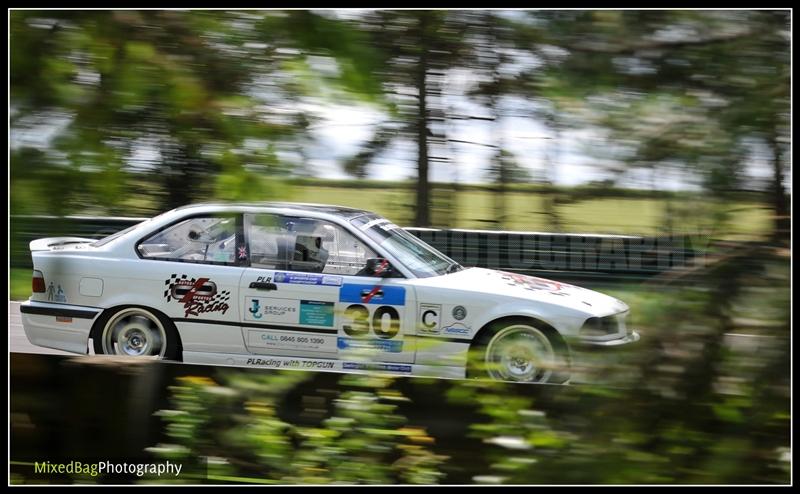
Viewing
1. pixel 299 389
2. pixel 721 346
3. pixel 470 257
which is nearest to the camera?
pixel 721 346

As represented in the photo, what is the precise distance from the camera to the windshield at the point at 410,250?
5031 millimetres

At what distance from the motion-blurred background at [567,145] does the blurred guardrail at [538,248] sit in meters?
0.05

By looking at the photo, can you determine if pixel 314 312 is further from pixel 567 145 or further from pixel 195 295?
pixel 567 145

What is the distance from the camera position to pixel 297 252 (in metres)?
5.36

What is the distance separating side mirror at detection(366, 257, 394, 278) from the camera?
5.37 metres

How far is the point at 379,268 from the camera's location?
213 inches

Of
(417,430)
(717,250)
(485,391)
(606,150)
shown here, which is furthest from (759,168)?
(417,430)

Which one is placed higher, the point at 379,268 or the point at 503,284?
the point at 379,268

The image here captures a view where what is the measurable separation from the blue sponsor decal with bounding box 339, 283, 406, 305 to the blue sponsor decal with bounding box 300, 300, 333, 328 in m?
0.14

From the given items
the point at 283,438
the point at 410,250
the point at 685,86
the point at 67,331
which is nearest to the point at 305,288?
the point at 410,250

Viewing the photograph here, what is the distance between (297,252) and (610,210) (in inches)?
128

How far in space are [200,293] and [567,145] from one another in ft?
12.1

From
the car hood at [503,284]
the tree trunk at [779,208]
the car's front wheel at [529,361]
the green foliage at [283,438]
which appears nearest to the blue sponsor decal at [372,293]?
the car hood at [503,284]

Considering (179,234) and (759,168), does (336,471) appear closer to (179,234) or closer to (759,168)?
(759,168)
